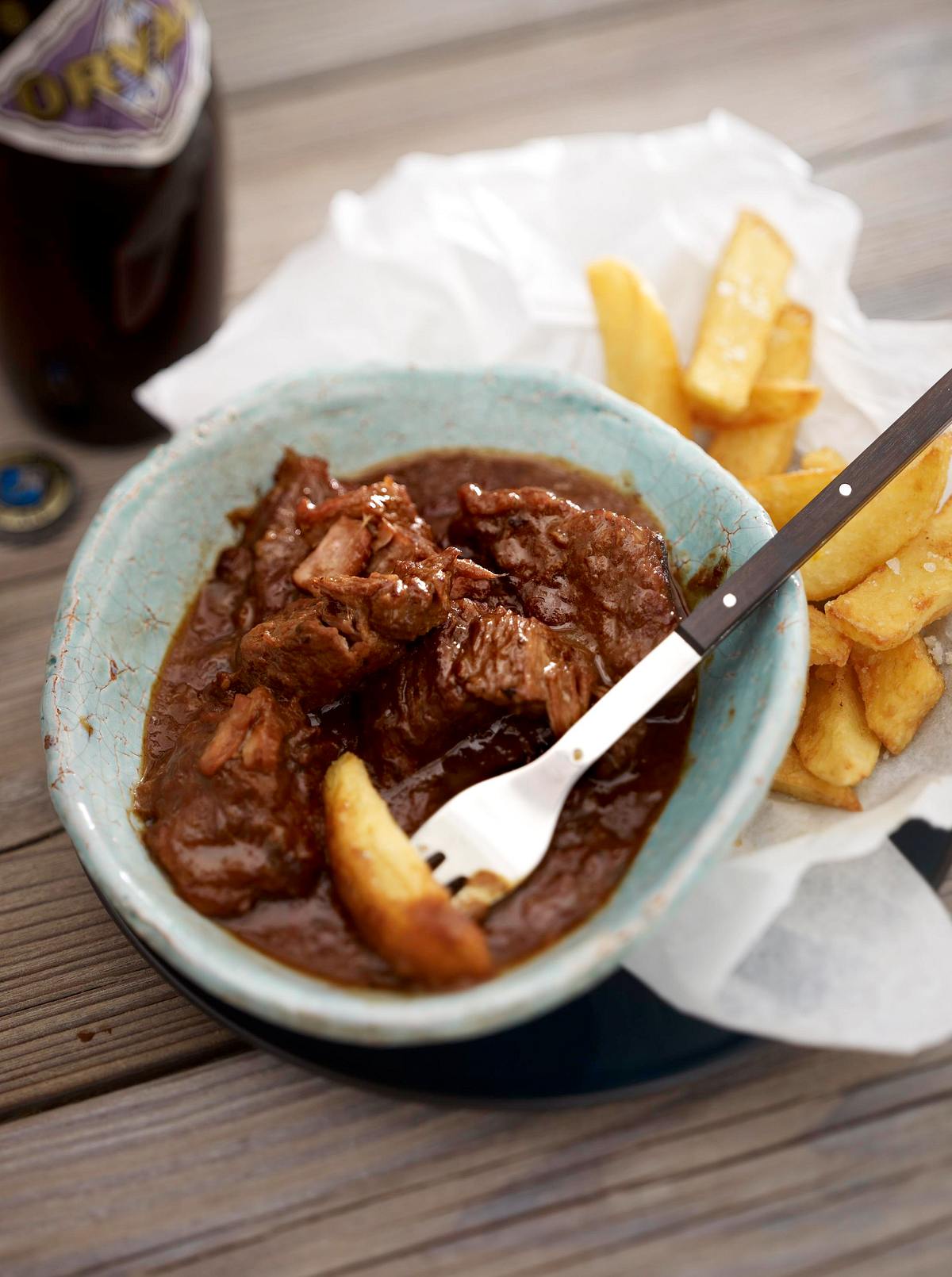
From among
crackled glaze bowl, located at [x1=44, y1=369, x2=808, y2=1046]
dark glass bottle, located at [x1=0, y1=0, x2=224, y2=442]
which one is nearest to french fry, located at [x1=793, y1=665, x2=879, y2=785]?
crackled glaze bowl, located at [x1=44, y1=369, x2=808, y2=1046]

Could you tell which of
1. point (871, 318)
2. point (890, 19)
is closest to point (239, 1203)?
point (871, 318)

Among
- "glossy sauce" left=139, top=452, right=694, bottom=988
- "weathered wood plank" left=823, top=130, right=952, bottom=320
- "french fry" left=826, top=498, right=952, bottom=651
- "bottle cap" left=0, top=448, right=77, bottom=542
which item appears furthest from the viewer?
"weathered wood plank" left=823, top=130, right=952, bottom=320

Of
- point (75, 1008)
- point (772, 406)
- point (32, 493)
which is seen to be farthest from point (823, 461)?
point (32, 493)

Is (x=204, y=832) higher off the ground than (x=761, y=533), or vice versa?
(x=761, y=533)

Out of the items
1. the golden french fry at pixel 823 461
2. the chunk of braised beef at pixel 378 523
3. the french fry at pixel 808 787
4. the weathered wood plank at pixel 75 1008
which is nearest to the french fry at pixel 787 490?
the golden french fry at pixel 823 461

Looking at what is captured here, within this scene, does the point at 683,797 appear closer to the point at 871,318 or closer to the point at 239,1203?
the point at 239,1203

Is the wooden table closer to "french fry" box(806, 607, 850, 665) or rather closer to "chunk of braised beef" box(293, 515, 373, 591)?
"french fry" box(806, 607, 850, 665)
